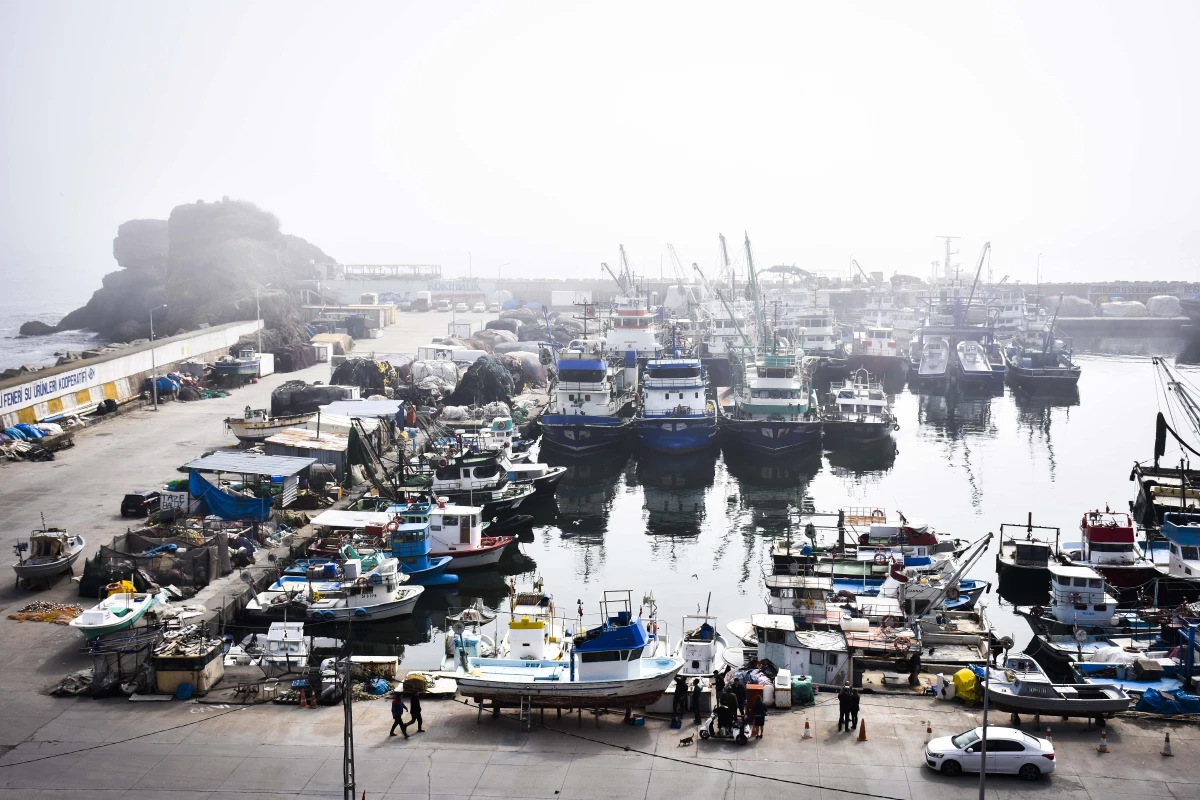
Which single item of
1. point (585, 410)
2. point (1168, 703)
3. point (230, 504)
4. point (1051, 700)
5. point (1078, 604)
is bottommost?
point (1078, 604)

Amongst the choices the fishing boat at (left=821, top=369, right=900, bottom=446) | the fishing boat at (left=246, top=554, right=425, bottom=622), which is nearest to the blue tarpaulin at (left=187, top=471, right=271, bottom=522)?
the fishing boat at (left=246, top=554, right=425, bottom=622)

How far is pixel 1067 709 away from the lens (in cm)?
1748

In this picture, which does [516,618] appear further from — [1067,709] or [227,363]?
[227,363]

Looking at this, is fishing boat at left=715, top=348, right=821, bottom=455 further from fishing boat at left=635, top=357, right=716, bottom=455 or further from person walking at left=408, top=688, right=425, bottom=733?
person walking at left=408, top=688, right=425, bottom=733

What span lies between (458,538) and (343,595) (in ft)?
16.8

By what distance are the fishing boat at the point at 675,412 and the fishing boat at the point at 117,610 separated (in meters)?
28.0

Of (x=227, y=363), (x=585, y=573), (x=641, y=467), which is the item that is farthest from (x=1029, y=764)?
(x=227, y=363)

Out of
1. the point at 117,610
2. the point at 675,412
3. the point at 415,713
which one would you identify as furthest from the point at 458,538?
the point at 675,412

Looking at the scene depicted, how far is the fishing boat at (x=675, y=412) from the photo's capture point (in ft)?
160

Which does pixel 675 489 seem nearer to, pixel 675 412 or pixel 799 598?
pixel 675 412

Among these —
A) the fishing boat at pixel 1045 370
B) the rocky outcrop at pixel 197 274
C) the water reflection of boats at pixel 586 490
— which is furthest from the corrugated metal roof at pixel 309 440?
the fishing boat at pixel 1045 370

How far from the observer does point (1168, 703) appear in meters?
18.5

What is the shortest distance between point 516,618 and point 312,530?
1184cm

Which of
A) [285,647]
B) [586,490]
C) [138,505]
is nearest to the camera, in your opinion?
[285,647]
